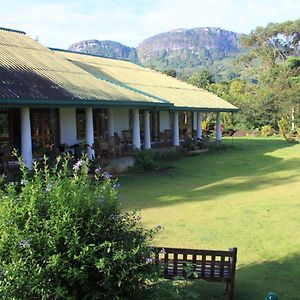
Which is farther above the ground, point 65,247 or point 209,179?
point 65,247

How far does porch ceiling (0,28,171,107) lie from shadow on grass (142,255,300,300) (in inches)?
328

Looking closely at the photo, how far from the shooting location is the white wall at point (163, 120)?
85.0 ft

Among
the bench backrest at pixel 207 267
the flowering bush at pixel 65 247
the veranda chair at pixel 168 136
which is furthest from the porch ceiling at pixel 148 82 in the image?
the flowering bush at pixel 65 247

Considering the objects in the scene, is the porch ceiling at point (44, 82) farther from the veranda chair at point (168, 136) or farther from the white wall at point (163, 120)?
the white wall at point (163, 120)

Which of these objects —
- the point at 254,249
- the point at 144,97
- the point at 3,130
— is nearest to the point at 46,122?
the point at 3,130

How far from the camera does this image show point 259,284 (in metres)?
6.30

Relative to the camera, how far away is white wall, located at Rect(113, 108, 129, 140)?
21703 mm

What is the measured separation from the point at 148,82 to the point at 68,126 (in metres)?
8.37

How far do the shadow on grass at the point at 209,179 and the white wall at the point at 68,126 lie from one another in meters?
3.75

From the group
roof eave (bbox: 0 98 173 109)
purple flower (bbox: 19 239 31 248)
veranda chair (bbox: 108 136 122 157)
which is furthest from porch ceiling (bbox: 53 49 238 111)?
purple flower (bbox: 19 239 31 248)

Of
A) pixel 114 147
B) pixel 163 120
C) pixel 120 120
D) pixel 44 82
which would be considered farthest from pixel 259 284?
pixel 163 120

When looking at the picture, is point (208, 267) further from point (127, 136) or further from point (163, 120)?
point (163, 120)

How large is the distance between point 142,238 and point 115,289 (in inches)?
21.4

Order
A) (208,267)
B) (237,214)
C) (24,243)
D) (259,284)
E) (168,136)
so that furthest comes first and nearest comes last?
(168,136), (237,214), (259,284), (208,267), (24,243)
